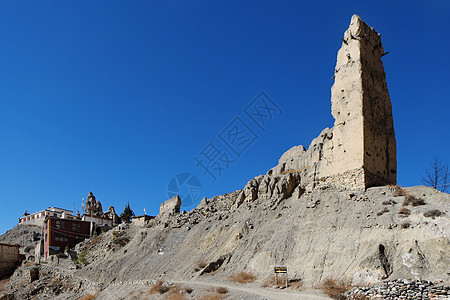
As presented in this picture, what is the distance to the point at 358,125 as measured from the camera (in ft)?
99.1

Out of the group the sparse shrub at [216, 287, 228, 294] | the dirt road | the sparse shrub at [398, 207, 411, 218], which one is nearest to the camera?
the dirt road

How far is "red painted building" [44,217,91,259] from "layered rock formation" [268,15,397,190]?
3090cm

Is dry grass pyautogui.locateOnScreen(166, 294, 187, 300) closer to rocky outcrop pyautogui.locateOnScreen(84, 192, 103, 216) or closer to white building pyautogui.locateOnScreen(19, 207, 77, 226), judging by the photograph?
rocky outcrop pyautogui.locateOnScreen(84, 192, 103, 216)

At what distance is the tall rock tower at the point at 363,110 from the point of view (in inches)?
1178

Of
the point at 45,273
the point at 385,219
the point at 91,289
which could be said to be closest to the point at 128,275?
the point at 91,289

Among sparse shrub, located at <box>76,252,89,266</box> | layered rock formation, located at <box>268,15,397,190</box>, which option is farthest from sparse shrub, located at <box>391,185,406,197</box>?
sparse shrub, located at <box>76,252,89,266</box>

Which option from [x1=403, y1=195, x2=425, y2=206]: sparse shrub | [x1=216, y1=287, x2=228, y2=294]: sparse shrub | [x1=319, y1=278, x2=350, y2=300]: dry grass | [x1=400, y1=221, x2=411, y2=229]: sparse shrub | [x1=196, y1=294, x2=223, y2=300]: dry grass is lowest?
[x1=319, y1=278, x2=350, y2=300]: dry grass

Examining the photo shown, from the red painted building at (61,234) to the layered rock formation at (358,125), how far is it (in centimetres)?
3090

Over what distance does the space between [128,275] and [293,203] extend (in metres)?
14.8

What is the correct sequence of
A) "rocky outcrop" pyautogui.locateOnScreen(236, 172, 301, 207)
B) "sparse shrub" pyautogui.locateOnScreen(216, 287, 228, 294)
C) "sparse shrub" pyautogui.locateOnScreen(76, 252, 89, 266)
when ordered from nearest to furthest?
"sparse shrub" pyautogui.locateOnScreen(216, 287, 228, 294) → "rocky outcrop" pyautogui.locateOnScreen(236, 172, 301, 207) → "sparse shrub" pyautogui.locateOnScreen(76, 252, 89, 266)

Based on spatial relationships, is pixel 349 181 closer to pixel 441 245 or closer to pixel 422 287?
pixel 441 245

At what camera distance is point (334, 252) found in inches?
968

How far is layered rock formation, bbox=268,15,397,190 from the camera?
97.9 feet

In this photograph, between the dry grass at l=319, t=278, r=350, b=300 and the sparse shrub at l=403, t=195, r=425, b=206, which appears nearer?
the dry grass at l=319, t=278, r=350, b=300
